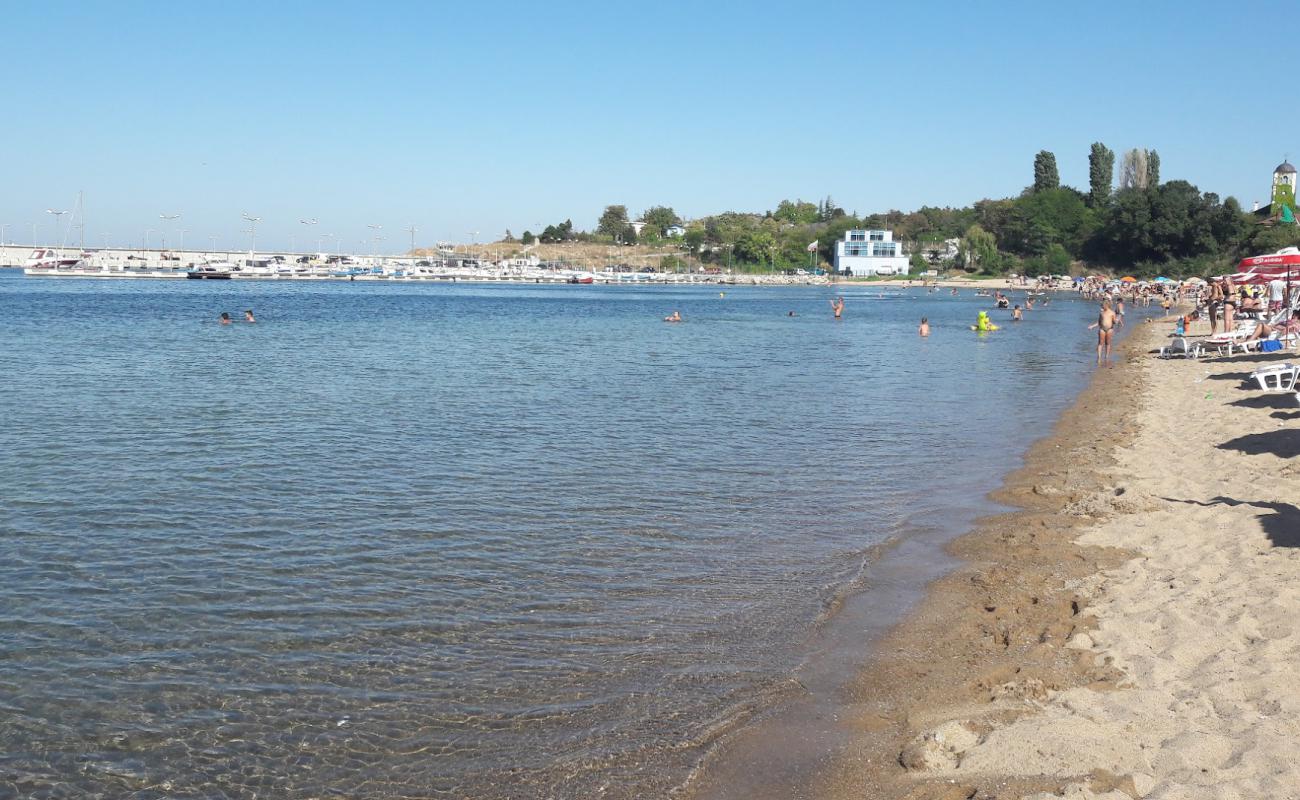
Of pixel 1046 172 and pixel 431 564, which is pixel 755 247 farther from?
pixel 431 564

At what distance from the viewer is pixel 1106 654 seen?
6.97 m

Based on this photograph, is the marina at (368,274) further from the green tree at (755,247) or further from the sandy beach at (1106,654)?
the sandy beach at (1106,654)

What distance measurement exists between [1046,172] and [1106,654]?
167358 millimetres

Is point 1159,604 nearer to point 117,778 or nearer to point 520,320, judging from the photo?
point 117,778

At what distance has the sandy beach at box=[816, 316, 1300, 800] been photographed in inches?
211

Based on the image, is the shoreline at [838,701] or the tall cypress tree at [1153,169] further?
the tall cypress tree at [1153,169]

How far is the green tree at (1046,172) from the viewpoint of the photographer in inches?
6255

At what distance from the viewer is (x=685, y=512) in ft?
39.3

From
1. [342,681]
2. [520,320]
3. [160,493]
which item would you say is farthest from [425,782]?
[520,320]

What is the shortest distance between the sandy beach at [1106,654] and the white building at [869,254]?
5787 inches

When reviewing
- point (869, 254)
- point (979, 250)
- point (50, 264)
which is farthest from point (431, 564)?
point (50, 264)

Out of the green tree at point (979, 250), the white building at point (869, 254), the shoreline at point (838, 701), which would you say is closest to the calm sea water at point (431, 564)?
the shoreline at point (838, 701)

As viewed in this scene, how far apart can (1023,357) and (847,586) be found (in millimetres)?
28422

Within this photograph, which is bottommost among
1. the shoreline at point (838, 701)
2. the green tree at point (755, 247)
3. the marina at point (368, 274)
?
the shoreline at point (838, 701)
